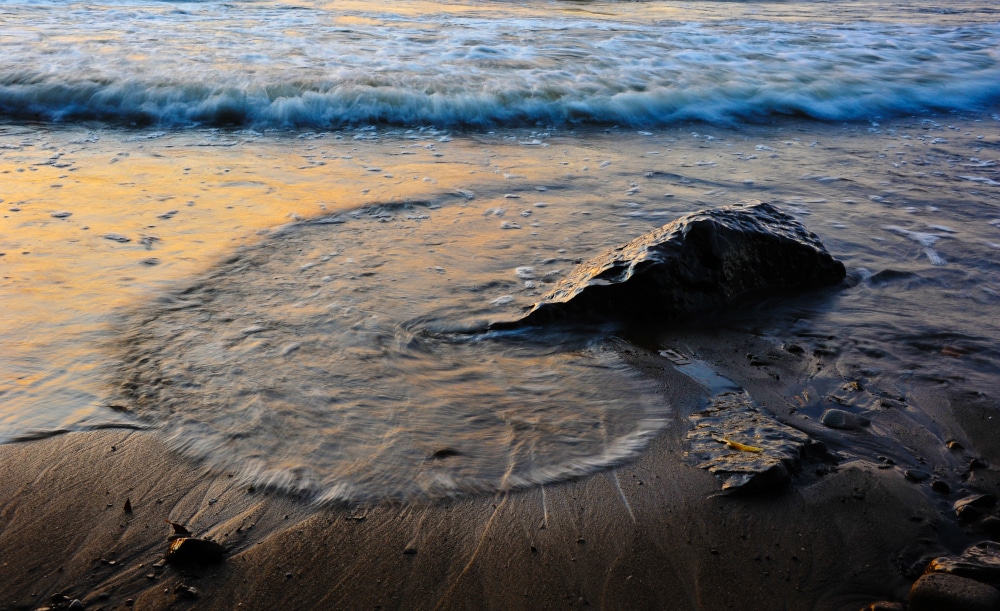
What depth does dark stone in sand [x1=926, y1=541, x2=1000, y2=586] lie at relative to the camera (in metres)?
1.69

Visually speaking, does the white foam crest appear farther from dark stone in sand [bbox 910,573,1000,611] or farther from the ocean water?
dark stone in sand [bbox 910,573,1000,611]

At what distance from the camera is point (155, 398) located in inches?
94.9

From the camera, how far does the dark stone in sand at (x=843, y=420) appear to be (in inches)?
92.7

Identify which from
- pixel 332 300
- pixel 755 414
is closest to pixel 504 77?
pixel 332 300

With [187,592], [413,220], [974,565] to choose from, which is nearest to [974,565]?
[974,565]

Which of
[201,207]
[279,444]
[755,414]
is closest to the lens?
[279,444]

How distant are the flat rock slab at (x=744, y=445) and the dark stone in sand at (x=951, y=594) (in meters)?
0.46

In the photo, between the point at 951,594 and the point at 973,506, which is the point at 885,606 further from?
the point at 973,506

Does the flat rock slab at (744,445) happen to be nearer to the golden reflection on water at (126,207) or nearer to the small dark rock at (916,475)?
the small dark rock at (916,475)

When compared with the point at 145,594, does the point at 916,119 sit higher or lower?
higher

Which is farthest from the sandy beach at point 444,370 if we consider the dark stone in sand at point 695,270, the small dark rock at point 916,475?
the dark stone in sand at point 695,270

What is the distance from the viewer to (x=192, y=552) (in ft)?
5.71

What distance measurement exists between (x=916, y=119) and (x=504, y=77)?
4269mm

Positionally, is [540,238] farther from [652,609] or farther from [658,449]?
[652,609]
